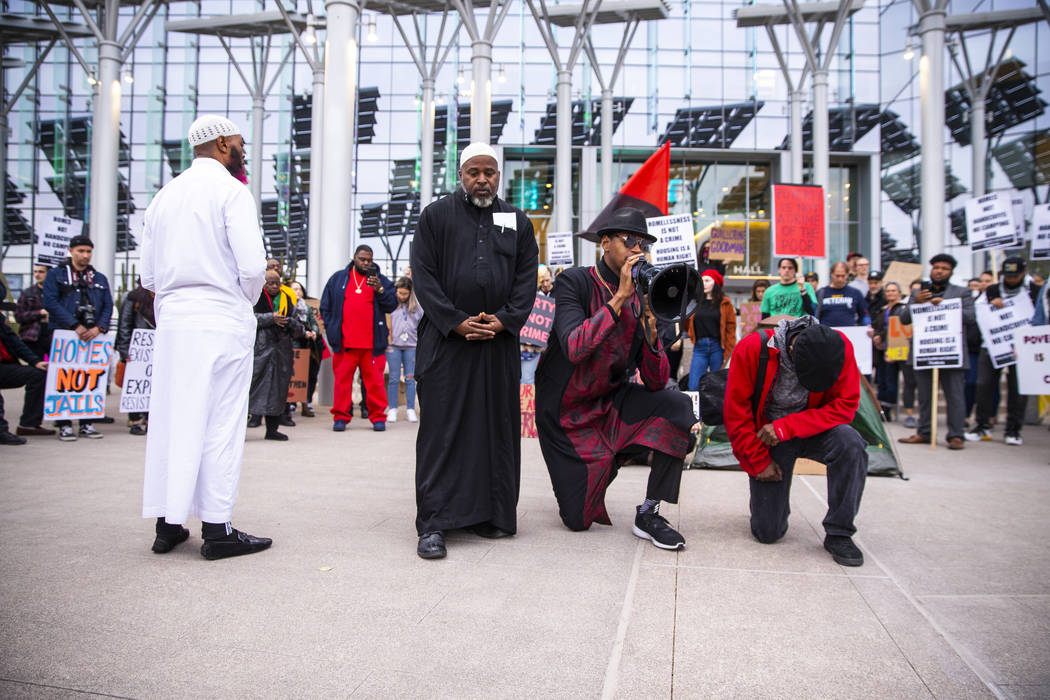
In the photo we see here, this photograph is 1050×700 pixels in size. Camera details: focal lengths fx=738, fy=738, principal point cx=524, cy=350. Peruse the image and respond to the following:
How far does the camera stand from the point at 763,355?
3922 mm

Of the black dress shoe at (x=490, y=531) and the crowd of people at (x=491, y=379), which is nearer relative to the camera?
the crowd of people at (x=491, y=379)

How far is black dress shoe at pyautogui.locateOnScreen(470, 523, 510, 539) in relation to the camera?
3.88 meters

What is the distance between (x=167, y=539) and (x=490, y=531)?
1.54 metres

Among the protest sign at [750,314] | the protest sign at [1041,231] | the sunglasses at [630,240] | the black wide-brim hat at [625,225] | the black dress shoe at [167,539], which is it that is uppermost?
the protest sign at [1041,231]

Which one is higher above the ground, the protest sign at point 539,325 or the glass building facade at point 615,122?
the glass building facade at point 615,122

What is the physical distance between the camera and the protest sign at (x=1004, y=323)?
27.2 feet

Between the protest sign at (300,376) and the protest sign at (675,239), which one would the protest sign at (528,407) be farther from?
the protest sign at (300,376)

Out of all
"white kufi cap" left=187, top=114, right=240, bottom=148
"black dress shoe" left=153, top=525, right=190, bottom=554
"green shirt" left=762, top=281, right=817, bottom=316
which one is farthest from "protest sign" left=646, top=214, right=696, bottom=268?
"black dress shoe" left=153, top=525, right=190, bottom=554

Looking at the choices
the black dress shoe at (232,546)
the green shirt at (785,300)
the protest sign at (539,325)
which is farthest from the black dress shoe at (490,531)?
the green shirt at (785,300)

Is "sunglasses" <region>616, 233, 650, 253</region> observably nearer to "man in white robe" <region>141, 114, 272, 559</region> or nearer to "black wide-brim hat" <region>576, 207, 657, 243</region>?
"black wide-brim hat" <region>576, 207, 657, 243</region>

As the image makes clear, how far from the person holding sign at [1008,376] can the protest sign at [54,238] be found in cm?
1206

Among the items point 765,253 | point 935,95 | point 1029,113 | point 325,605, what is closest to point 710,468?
point 325,605

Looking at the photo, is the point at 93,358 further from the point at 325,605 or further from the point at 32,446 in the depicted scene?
the point at 325,605

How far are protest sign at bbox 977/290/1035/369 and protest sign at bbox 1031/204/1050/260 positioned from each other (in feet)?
1.92
